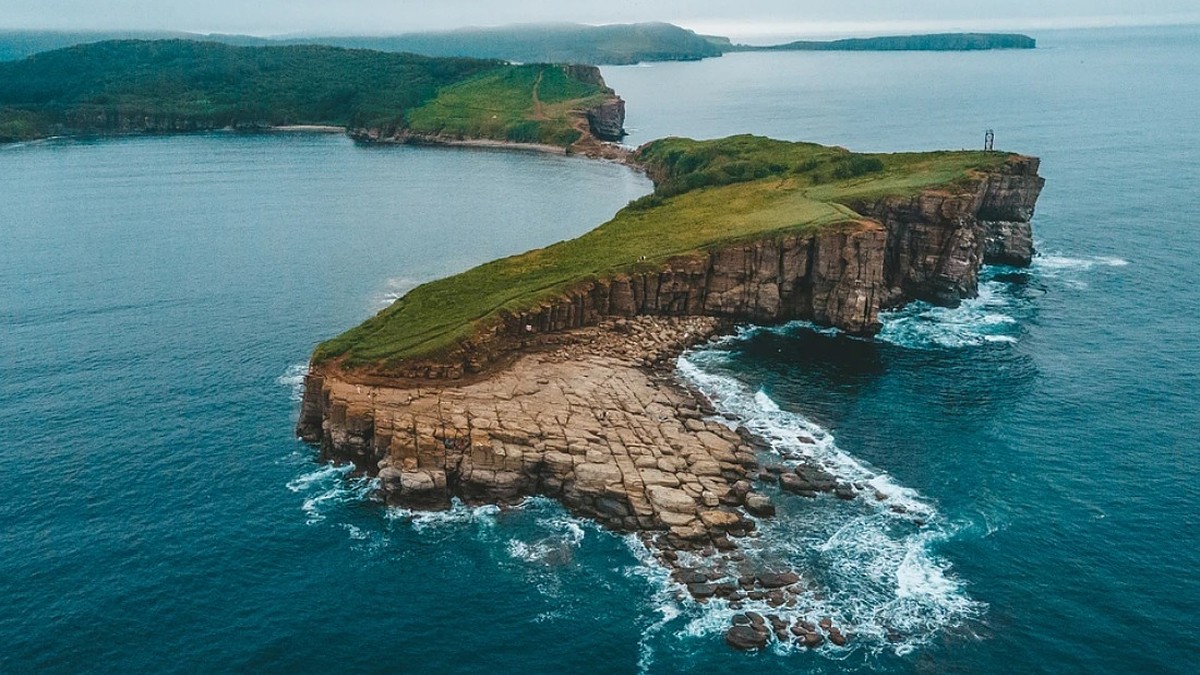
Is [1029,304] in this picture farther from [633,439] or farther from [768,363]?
[633,439]

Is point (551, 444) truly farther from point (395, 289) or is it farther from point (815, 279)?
point (395, 289)

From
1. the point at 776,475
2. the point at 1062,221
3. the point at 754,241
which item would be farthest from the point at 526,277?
the point at 1062,221

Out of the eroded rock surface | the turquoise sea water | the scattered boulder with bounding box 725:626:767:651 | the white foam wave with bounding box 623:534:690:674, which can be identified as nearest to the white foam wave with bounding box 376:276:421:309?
the turquoise sea water

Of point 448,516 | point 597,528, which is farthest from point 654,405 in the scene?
point 448,516

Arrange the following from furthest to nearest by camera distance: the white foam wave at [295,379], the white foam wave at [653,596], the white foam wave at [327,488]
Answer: the white foam wave at [295,379] < the white foam wave at [327,488] < the white foam wave at [653,596]

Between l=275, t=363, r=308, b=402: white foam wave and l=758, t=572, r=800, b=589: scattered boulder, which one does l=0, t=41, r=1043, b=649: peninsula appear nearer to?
l=758, t=572, r=800, b=589: scattered boulder

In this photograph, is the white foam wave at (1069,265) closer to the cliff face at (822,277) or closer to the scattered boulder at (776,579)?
the cliff face at (822,277)

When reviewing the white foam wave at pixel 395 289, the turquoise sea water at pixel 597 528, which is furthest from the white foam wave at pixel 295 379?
the white foam wave at pixel 395 289
